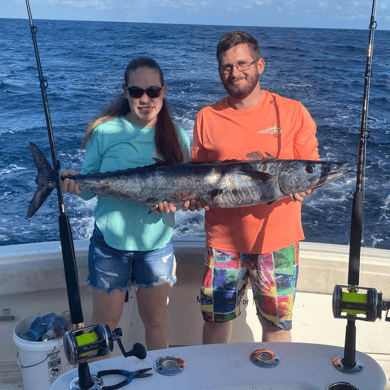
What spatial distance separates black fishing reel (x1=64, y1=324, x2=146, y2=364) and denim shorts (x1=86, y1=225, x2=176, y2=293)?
0.73 metres

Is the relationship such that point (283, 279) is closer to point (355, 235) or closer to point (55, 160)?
point (355, 235)

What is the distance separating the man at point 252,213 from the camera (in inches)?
78.3

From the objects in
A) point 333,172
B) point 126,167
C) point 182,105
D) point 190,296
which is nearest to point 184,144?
point 126,167

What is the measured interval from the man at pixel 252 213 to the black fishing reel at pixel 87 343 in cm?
85

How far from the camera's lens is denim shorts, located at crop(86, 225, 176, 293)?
199cm

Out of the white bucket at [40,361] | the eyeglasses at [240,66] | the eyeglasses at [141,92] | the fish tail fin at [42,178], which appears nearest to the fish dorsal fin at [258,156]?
the eyeglasses at [240,66]

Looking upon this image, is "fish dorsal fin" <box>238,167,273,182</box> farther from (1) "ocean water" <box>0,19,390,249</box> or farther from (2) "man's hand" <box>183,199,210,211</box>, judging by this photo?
(1) "ocean water" <box>0,19,390,249</box>

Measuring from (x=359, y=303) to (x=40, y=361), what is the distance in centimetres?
153

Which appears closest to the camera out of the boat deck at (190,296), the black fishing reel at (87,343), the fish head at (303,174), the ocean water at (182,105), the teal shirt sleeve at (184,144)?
the black fishing reel at (87,343)

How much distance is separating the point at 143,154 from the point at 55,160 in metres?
0.47

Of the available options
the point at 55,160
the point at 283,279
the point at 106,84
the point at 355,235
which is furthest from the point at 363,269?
the point at 106,84

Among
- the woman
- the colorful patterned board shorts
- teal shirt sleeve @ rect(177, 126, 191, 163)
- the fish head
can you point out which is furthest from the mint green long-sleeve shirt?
the fish head

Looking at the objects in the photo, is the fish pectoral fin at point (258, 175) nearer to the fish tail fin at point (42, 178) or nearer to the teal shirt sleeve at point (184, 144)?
the teal shirt sleeve at point (184, 144)

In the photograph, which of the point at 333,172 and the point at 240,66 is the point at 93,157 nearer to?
the point at 240,66
